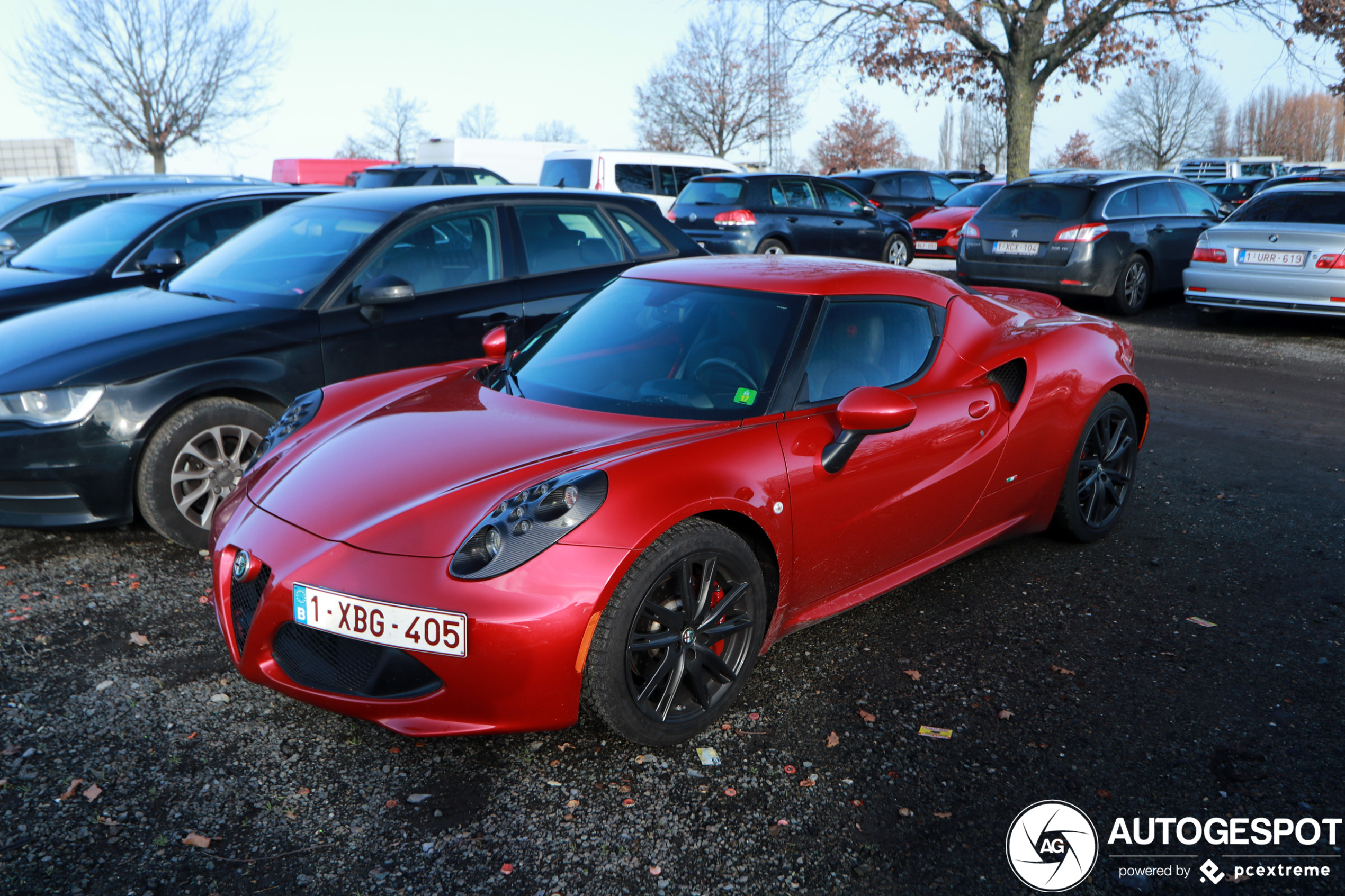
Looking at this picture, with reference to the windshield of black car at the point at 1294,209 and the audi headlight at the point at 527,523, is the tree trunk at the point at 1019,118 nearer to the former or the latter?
the windshield of black car at the point at 1294,209

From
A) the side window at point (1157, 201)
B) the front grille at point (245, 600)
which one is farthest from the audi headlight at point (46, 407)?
the side window at point (1157, 201)

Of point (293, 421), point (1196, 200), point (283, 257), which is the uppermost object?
point (1196, 200)

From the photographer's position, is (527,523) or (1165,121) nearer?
(527,523)

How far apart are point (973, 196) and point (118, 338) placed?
1597 centimetres

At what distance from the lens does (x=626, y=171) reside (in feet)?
51.5

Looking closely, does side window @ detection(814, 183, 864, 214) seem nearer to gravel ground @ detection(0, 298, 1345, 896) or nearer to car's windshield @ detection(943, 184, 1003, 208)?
car's windshield @ detection(943, 184, 1003, 208)

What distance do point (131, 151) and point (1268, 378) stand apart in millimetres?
34565

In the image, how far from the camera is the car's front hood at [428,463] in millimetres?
2686

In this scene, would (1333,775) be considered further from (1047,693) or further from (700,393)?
(700,393)

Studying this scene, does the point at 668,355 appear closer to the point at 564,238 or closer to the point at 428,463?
the point at 428,463

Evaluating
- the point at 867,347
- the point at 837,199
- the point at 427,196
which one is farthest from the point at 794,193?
the point at 867,347

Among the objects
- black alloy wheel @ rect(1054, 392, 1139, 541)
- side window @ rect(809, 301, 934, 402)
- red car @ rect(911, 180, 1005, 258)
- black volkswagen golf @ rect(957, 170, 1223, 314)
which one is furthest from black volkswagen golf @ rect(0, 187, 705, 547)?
red car @ rect(911, 180, 1005, 258)

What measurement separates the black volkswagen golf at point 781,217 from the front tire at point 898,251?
28 mm

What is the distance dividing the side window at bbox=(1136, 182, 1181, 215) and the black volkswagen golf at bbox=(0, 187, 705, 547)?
738 centimetres
